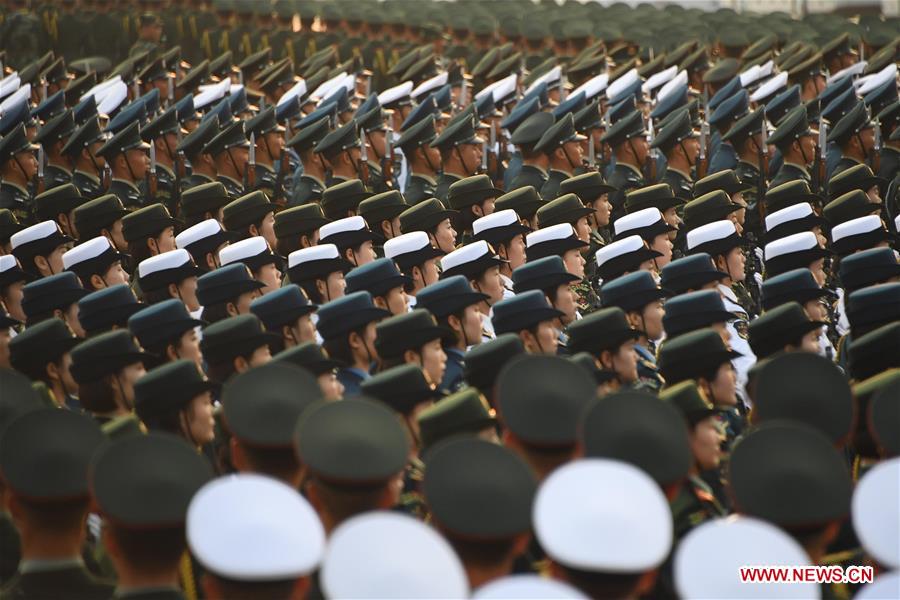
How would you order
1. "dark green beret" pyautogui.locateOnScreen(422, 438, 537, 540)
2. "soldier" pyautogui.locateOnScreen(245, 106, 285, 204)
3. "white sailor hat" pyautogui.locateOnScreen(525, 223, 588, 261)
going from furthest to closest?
"soldier" pyautogui.locateOnScreen(245, 106, 285, 204) → "white sailor hat" pyautogui.locateOnScreen(525, 223, 588, 261) → "dark green beret" pyautogui.locateOnScreen(422, 438, 537, 540)

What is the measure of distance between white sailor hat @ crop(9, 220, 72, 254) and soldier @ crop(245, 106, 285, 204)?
303 cm

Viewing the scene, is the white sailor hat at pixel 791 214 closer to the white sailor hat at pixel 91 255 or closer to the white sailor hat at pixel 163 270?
Answer: the white sailor hat at pixel 163 270

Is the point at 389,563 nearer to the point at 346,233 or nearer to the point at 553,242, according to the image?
the point at 553,242

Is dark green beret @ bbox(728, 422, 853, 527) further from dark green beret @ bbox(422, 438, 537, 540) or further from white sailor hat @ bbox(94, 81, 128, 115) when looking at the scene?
white sailor hat @ bbox(94, 81, 128, 115)

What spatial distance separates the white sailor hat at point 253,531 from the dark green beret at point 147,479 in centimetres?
25

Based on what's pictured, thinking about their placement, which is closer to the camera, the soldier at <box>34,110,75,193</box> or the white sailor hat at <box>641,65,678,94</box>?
the soldier at <box>34,110,75,193</box>

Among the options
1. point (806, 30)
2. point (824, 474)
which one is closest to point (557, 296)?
A: point (824, 474)

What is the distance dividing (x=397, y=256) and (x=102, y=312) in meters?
1.75

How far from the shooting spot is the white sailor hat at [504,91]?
39.9ft

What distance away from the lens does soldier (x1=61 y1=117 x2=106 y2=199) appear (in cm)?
998

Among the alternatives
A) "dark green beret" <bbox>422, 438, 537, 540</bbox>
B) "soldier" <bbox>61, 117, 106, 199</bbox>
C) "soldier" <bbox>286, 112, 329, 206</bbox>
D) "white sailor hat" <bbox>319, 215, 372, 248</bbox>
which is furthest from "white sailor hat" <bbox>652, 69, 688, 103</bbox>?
"dark green beret" <bbox>422, 438, 537, 540</bbox>

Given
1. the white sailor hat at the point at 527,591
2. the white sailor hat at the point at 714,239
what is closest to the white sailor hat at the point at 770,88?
the white sailor hat at the point at 714,239

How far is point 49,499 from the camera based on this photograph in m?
4.24

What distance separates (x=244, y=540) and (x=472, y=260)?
3.51 metres
